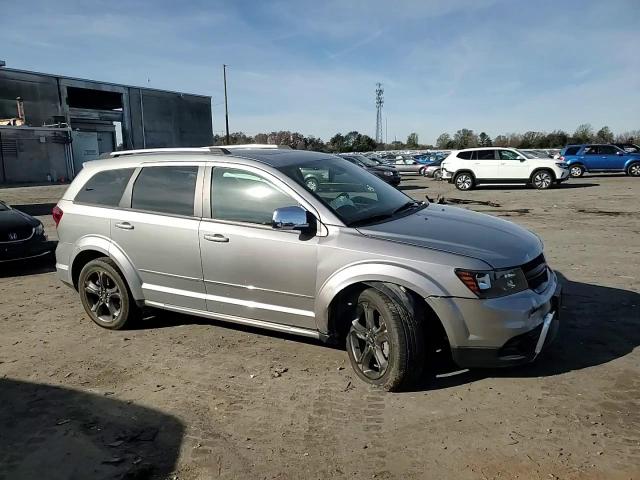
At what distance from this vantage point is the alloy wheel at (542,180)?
21.7 m

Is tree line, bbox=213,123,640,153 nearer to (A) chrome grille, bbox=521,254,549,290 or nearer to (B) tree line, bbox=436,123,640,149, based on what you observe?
(B) tree line, bbox=436,123,640,149

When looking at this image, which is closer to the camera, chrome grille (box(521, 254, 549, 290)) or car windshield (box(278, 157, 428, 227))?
chrome grille (box(521, 254, 549, 290))

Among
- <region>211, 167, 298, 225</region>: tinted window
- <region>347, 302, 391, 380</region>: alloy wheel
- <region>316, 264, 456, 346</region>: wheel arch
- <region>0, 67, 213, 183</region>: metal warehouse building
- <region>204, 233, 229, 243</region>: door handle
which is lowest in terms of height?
<region>347, 302, 391, 380</region>: alloy wheel

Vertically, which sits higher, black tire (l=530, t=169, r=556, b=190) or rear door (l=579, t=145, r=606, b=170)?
rear door (l=579, t=145, r=606, b=170)

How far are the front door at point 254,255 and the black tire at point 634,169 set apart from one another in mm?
28659

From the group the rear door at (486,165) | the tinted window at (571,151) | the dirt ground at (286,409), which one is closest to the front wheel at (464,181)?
the rear door at (486,165)

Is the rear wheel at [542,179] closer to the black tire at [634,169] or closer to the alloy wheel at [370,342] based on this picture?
the black tire at [634,169]

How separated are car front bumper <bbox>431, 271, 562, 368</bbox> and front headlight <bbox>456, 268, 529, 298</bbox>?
0.15ft

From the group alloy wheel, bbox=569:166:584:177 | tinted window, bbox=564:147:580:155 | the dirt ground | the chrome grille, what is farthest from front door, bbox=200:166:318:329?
tinted window, bbox=564:147:580:155

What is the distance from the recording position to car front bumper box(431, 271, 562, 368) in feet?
11.3

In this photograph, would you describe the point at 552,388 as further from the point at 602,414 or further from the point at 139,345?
the point at 139,345

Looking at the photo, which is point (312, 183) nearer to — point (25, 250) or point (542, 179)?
point (25, 250)

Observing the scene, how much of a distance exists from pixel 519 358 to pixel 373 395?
105cm

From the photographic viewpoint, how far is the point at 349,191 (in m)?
4.58
